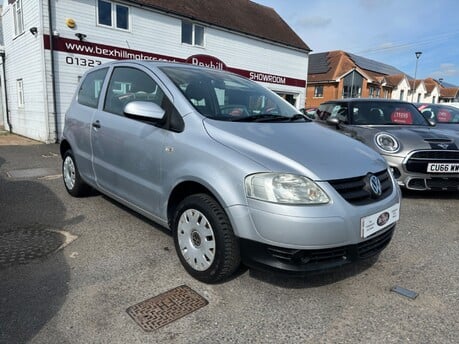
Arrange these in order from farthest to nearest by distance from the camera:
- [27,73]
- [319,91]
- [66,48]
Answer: [319,91] < [27,73] < [66,48]

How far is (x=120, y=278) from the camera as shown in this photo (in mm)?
2834

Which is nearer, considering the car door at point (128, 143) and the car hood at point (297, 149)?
the car hood at point (297, 149)

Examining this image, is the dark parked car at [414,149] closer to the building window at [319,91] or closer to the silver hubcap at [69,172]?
the silver hubcap at [69,172]

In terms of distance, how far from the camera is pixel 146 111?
2928 mm

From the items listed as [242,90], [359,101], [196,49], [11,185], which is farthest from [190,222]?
[196,49]

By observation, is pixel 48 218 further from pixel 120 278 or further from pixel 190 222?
pixel 190 222

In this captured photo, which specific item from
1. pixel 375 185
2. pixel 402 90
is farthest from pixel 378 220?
pixel 402 90

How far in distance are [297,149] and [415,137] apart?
3384 mm

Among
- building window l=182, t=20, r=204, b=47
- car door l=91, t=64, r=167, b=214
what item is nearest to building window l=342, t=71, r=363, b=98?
building window l=182, t=20, r=204, b=47

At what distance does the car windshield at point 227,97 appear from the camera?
3.08m

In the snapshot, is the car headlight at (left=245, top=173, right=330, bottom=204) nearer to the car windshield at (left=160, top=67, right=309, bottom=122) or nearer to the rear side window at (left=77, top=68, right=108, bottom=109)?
the car windshield at (left=160, top=67, right=309, bottom=122)

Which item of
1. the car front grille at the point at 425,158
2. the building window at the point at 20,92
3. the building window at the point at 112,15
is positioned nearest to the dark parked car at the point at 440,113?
the car front grille at the point at 425,158

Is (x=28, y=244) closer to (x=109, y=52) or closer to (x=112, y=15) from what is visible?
(x=109, y=52)

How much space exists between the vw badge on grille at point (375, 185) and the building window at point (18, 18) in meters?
14.3
